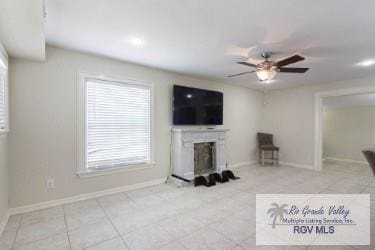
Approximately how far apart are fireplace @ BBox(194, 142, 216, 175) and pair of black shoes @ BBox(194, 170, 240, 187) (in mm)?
384

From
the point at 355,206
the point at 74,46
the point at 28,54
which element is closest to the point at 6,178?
the point at 28,54

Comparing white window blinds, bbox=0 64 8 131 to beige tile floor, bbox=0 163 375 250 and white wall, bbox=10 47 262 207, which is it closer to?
white wall, bbox=10 47 262 207

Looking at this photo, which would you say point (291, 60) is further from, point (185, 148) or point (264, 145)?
point (264, 145)

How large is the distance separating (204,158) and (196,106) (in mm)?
1243

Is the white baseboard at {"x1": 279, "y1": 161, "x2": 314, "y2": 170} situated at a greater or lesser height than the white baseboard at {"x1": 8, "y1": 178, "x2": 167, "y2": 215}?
lesser

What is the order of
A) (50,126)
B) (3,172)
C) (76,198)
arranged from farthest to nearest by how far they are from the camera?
(76,198), (50,126), (3,172)

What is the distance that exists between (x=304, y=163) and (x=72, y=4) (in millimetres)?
6027

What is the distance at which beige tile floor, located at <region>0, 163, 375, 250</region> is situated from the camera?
1.95 metres

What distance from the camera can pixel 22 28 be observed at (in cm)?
185

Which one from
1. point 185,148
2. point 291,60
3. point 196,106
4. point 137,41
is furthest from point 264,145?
point 137,41

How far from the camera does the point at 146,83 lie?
3674 mm

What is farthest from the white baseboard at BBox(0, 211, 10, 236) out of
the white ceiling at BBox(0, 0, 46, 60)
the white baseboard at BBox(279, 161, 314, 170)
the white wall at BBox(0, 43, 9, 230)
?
the white baseboard at BBox(279, 161, 314, 170)

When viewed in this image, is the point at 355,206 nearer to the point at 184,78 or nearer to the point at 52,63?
the point at 184,78

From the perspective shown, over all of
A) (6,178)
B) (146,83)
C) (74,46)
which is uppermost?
(74,46)
